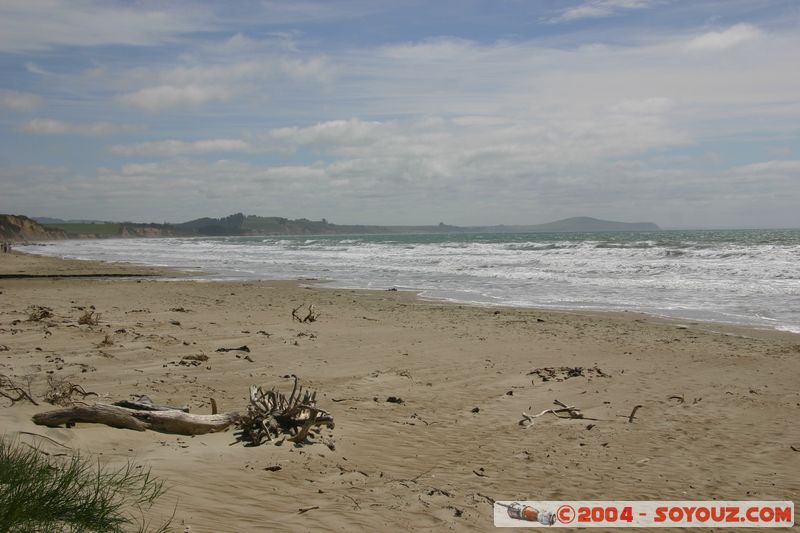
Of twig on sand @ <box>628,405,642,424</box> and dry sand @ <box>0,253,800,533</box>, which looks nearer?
dry sand @ <box>0,253,800,533</box>

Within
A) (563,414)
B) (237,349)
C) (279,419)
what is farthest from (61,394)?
(563,414)

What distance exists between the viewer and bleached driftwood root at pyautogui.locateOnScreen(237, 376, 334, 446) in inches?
209

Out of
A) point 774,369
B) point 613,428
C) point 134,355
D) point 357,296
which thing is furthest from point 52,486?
point 357,296

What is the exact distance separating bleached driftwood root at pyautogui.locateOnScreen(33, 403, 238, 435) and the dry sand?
90 mm

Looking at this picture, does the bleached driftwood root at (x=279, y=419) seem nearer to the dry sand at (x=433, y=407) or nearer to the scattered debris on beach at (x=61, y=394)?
the dry sand at (x=433, y=407)

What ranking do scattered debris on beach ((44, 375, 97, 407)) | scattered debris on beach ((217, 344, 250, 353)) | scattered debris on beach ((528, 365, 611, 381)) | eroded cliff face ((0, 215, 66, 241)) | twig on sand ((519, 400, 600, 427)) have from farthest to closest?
eroded cliff face ((0, 215, 66, 241)), scattered debris on beach ((217, 344, 250, 353)), scattered debris on beach ((528, 365, 611, 381)), twig on sand ((519, 400, 600, 427)), scattered debris on beach ((44, 375, 97, 407))

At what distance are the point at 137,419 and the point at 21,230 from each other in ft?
386

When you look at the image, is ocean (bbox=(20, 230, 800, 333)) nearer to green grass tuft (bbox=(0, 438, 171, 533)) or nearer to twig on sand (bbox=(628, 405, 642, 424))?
twig on sand (bbox=(628, 405, 642, 424))

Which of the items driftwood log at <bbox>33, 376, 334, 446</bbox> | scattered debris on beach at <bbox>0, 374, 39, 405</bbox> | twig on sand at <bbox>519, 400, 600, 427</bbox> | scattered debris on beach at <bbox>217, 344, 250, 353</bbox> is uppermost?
scattered debris on beach at <bbox>0, 374, 39, 405</bbox>

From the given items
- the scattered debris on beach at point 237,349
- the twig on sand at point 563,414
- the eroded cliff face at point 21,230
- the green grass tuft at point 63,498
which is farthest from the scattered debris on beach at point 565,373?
the eroded cliff face at point 21,230

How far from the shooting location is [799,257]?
27.5 meters

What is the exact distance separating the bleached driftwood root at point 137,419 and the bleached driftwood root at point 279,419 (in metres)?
0.26

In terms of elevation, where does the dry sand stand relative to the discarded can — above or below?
above

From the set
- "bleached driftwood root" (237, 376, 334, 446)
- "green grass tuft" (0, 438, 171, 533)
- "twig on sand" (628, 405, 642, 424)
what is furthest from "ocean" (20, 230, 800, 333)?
"green grass tuft" (0, 438, 171, 533)
